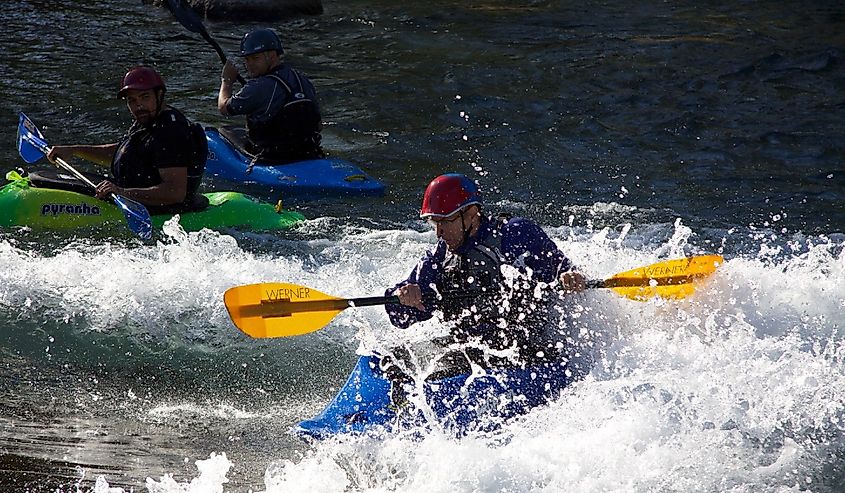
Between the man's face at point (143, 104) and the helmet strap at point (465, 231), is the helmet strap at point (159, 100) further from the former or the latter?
the helmet strap at point (465, 231)

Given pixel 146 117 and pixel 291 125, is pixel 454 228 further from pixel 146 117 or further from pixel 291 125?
pixel 291 125

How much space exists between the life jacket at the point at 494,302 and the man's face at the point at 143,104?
3.12 m

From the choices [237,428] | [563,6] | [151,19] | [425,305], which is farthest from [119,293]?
[563,6]

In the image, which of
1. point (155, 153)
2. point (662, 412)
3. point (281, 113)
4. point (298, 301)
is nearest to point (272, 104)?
point (281, 113)

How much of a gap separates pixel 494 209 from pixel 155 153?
2994 millimetres

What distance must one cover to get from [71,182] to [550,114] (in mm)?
5565

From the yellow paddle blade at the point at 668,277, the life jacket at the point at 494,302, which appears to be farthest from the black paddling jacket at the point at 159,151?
the yellow paddle blade at the point at 668,277

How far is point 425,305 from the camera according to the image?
18.2ft

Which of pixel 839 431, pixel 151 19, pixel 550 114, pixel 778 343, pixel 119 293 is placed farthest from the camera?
pixel 151 19

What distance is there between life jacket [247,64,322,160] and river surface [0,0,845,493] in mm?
433

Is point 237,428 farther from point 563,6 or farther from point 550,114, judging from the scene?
point 563,6

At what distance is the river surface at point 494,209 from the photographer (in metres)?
5.21

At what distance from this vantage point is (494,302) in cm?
550

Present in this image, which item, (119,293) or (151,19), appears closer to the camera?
(119,293)
